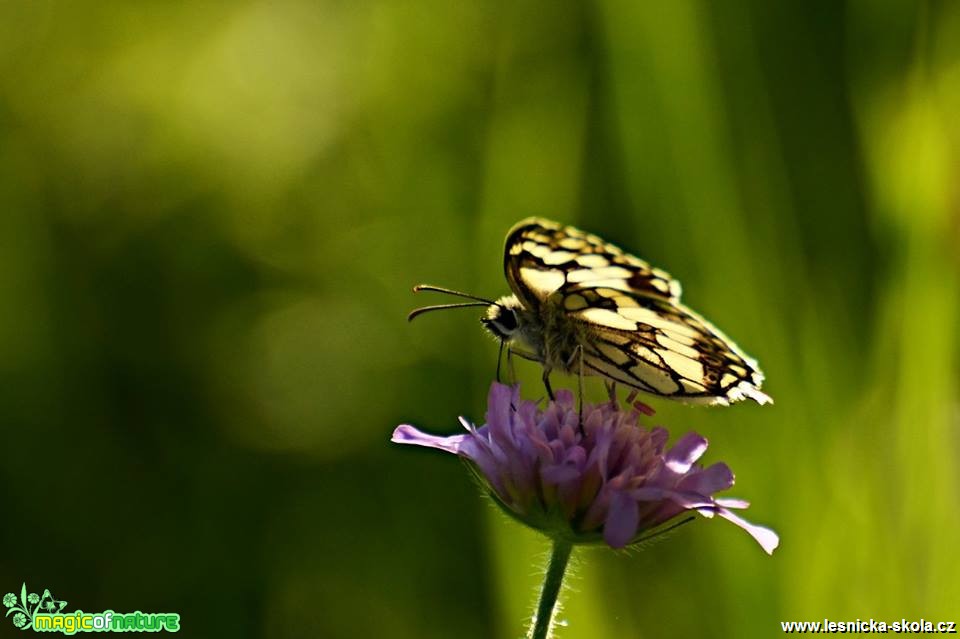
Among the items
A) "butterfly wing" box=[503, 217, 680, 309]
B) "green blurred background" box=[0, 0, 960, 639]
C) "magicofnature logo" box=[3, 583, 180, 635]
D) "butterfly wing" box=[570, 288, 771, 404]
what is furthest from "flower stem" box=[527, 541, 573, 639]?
"magicofnature logo" box=[3, 583, 180, 635]

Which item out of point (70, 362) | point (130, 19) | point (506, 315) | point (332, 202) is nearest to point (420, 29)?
point (332, 202)

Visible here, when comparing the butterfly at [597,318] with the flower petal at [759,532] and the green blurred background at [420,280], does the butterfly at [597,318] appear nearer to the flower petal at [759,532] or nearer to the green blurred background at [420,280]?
the flower petal at [759,532]

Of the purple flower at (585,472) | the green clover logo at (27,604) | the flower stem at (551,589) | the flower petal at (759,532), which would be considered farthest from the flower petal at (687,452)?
the green clover logo at (27,604)

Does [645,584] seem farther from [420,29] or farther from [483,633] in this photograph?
[420,29]

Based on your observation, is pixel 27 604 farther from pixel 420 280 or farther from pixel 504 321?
pixel 504 321

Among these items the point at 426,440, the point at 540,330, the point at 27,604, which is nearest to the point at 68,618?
the point at 27,604

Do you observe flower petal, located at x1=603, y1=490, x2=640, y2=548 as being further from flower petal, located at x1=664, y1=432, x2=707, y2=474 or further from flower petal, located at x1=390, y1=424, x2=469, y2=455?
flower petal, located at x1=390, y1=424, x2=469, y2=455
